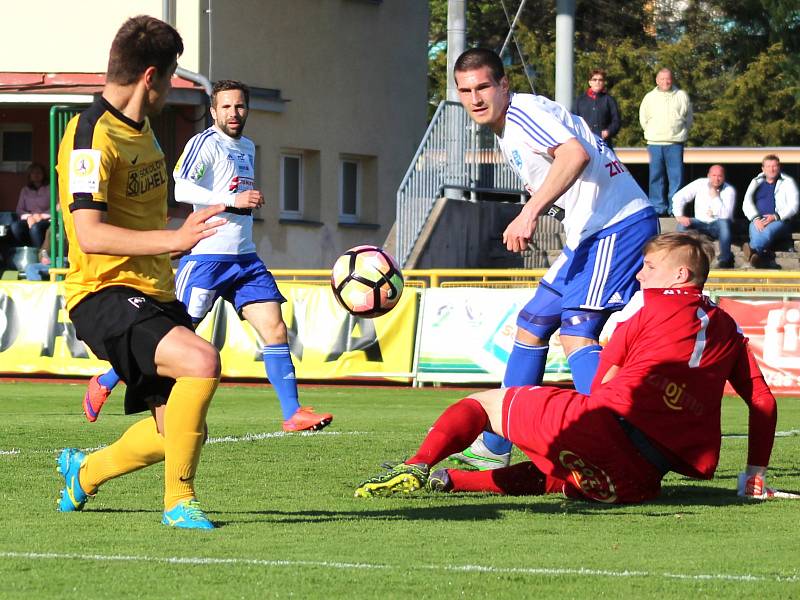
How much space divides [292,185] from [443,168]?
6123mm

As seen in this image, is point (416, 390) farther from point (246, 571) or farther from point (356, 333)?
point (246, 571)

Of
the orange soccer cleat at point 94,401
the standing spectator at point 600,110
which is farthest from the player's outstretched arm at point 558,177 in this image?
the standing spectator at point 600,110

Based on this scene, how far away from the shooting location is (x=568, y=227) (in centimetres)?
851

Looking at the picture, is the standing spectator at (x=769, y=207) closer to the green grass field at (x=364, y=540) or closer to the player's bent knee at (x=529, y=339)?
the green grass field at (x=364, y=540)

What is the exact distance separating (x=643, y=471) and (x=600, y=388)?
42 cm

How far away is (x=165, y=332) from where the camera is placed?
6.38 meters

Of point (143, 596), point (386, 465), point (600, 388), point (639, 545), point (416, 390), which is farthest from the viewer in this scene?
→ point (416, 390)

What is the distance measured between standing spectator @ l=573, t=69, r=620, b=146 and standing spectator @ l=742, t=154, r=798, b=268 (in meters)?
2.11

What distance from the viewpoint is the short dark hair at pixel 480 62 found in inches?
324

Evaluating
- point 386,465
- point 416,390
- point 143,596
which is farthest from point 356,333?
point 143,596

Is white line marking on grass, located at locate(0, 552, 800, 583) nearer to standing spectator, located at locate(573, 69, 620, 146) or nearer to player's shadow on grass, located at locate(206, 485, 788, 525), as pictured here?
player's shadow on grass, located at locate(206, 485, 788, 525)

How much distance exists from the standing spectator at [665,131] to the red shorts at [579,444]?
1558cm

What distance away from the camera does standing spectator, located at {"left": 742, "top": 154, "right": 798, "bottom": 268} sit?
70.1ft

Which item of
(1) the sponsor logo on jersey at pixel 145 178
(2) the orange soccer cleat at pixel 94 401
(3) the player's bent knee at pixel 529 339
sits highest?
(1) the sponsor logo on jersey at pixel 145 178
